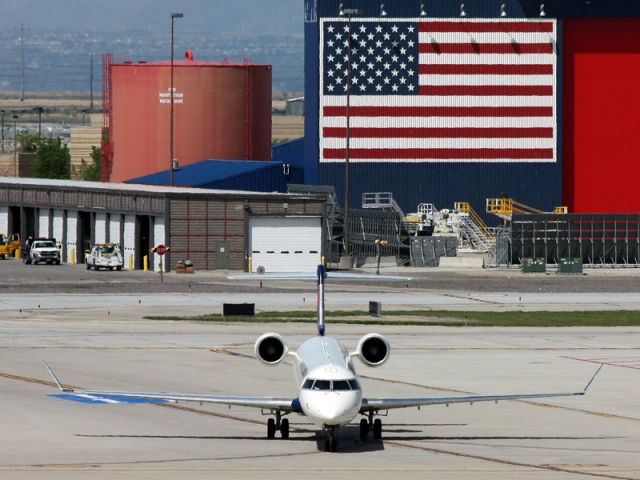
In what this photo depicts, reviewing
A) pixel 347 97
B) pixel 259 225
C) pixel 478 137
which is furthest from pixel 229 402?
pixel 478 137

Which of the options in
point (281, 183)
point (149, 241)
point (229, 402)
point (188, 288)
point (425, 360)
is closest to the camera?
point (229, 402)

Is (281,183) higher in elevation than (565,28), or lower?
lower

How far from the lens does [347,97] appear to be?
362 feet

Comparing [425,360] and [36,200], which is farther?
[36,200]

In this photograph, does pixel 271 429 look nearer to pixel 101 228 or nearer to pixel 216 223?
pixel 216 223

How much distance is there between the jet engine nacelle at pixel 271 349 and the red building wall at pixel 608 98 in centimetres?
8694

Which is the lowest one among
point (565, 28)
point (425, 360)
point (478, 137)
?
point (425, 360)

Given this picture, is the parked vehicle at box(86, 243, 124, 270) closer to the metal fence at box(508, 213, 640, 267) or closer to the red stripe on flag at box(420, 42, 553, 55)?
the metal fence at box(508, 213, 640, 267)

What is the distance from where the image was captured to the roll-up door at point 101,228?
11388cm

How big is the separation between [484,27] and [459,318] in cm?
4881

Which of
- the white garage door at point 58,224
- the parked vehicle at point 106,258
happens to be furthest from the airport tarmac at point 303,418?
the white garage door at point 58,224

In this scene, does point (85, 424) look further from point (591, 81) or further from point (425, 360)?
point (591, 81)

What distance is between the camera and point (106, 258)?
10631 cm

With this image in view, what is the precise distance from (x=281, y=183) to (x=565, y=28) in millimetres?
26796
